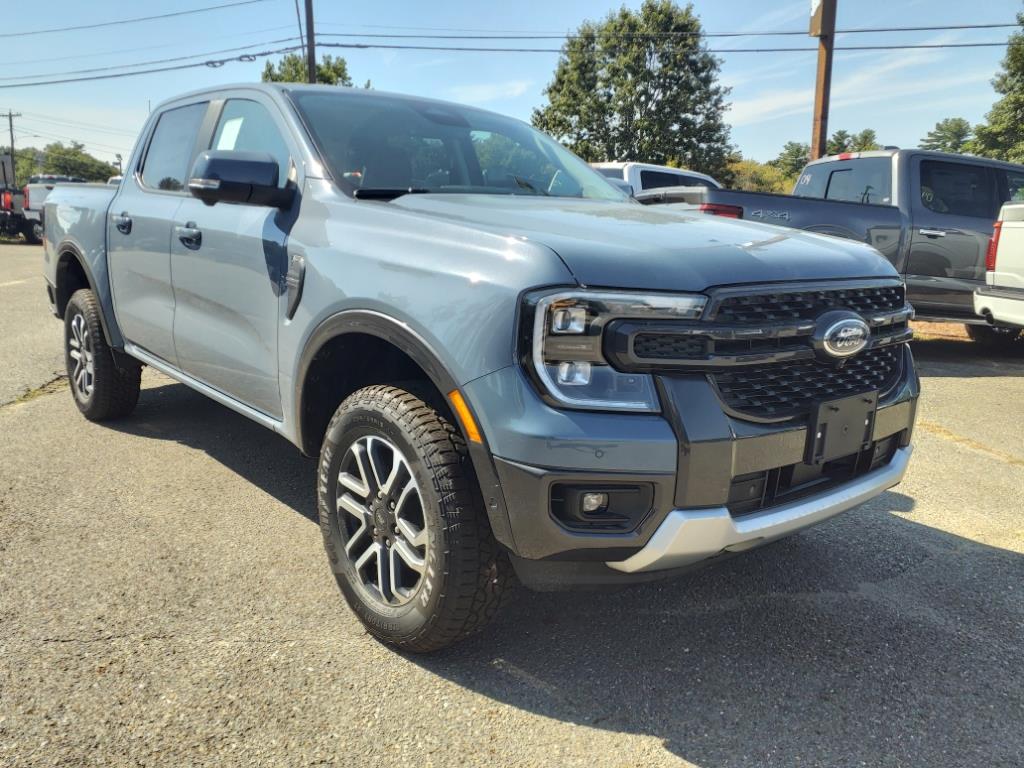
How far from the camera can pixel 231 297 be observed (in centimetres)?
324

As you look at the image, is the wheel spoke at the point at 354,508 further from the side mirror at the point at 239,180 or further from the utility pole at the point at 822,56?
the utility pole at the point at 822,56

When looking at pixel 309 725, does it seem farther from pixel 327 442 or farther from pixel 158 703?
pixel 327 442

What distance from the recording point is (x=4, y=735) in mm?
2082

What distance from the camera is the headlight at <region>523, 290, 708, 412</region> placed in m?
2.00

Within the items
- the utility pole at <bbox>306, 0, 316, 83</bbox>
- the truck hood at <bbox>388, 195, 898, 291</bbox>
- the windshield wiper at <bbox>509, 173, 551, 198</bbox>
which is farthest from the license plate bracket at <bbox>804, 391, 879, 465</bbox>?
the utility pole at <bbox>306, 0, 316, 83</bbox>

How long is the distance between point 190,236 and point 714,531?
261 cm

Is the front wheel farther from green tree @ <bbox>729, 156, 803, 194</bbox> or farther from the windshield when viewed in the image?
green tree @ <bbox>729, 156, 803, 194</bbox>

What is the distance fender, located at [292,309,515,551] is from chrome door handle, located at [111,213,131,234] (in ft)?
6.42

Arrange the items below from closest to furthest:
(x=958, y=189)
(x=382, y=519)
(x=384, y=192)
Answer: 1. (x=382, y=519)
2. (x=384, y=192)
3. (x=958, y=189)

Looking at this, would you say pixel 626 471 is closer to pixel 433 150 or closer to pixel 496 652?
pixel 496 652

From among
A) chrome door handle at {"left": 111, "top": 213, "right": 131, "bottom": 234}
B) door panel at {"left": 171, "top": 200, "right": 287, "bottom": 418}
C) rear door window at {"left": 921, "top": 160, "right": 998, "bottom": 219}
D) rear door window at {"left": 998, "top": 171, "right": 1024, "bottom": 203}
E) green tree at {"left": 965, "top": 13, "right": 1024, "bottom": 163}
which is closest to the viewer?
door panel at {"left": 171, "top": 200, "right": 287, "bottom": 418}

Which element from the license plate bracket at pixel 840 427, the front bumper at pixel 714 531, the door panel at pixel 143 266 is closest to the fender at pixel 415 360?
the front bumper at pixel 714 531

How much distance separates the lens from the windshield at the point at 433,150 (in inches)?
121

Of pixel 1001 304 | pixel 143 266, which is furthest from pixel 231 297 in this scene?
pixel 1001 304
